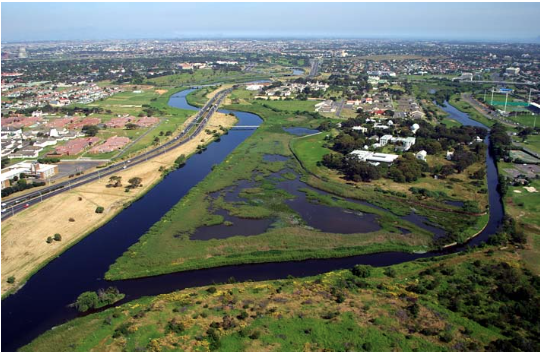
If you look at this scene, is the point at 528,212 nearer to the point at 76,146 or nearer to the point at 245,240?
the point at 245,240

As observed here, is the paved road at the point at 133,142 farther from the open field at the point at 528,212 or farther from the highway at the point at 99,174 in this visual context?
the open field at the point at 528,212

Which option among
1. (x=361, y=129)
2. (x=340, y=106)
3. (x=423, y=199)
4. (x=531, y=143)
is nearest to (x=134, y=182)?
(x=423, y=199)

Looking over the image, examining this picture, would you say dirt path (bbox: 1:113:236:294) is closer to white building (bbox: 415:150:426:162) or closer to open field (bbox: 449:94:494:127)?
white building (bbox: 415:150:426:162)

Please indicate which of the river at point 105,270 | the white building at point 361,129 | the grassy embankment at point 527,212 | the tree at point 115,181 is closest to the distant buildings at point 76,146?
the tree at point 115,181

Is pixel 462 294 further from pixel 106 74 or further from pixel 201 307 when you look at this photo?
pixel 106 74

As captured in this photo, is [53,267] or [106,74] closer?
[53,267]

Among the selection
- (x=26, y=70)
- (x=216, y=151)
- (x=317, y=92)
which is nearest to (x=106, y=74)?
(x=26, y=70)
